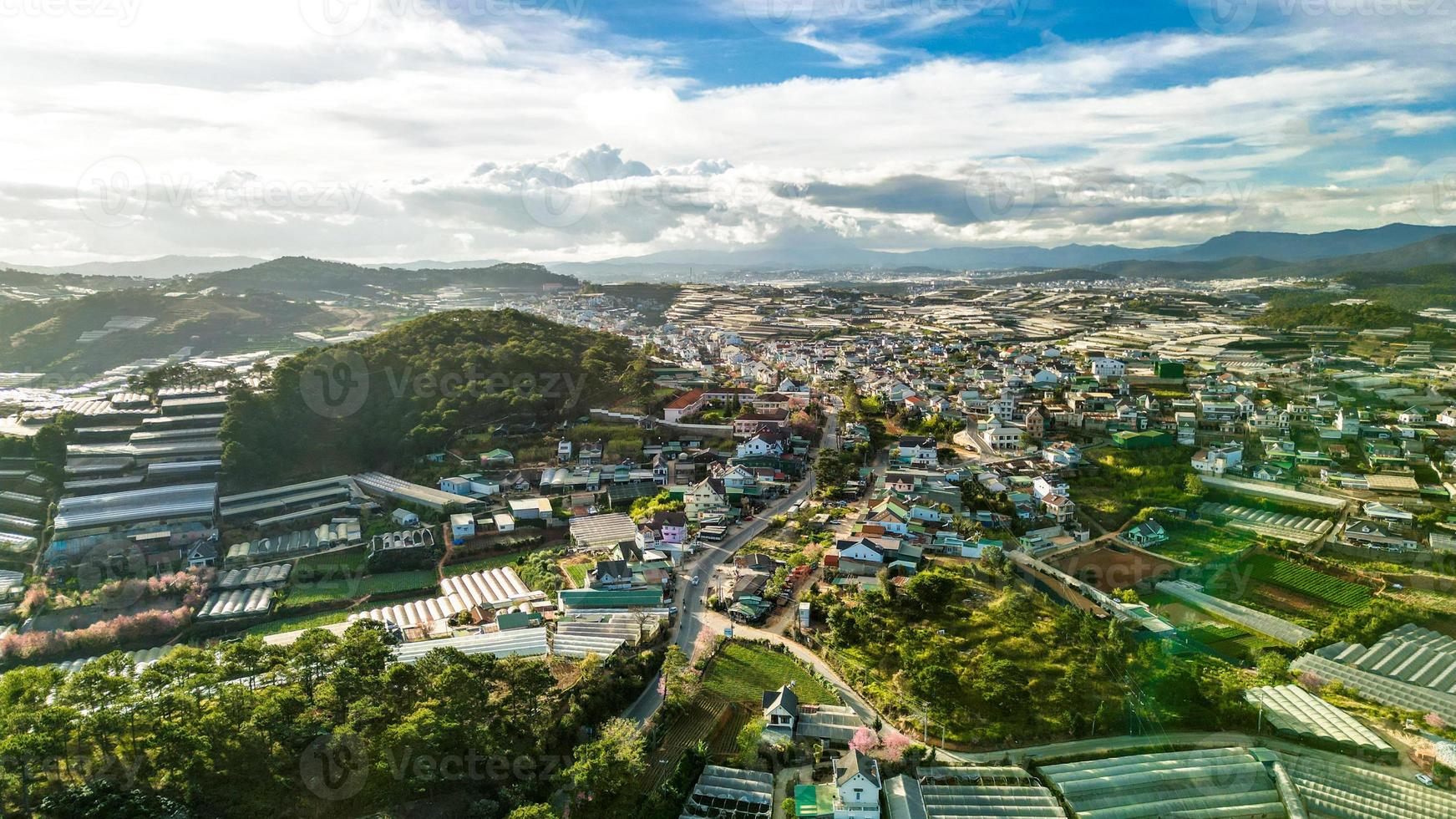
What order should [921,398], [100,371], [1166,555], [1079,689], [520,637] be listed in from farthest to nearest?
[100,371] < [921,398] < [1166,555] < [520,637] < [1079,689]

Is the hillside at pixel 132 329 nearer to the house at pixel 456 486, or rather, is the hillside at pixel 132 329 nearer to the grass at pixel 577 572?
the house at pixel 456 486

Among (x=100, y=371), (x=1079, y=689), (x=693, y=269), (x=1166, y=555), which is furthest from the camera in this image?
(x=693, y=269)

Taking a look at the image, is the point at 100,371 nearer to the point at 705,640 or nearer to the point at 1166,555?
the point at 705,640

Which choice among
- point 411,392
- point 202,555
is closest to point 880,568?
point 202,555

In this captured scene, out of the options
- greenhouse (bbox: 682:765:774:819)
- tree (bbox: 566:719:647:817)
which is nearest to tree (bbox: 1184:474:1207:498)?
greenhouse (bbox: 682:765:774:819)

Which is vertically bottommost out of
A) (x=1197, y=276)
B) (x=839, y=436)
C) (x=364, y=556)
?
(x=364, y=556)

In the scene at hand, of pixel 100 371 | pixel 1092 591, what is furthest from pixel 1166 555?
pixel 100 371

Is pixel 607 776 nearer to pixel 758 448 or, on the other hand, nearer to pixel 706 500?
pixel 706 500
